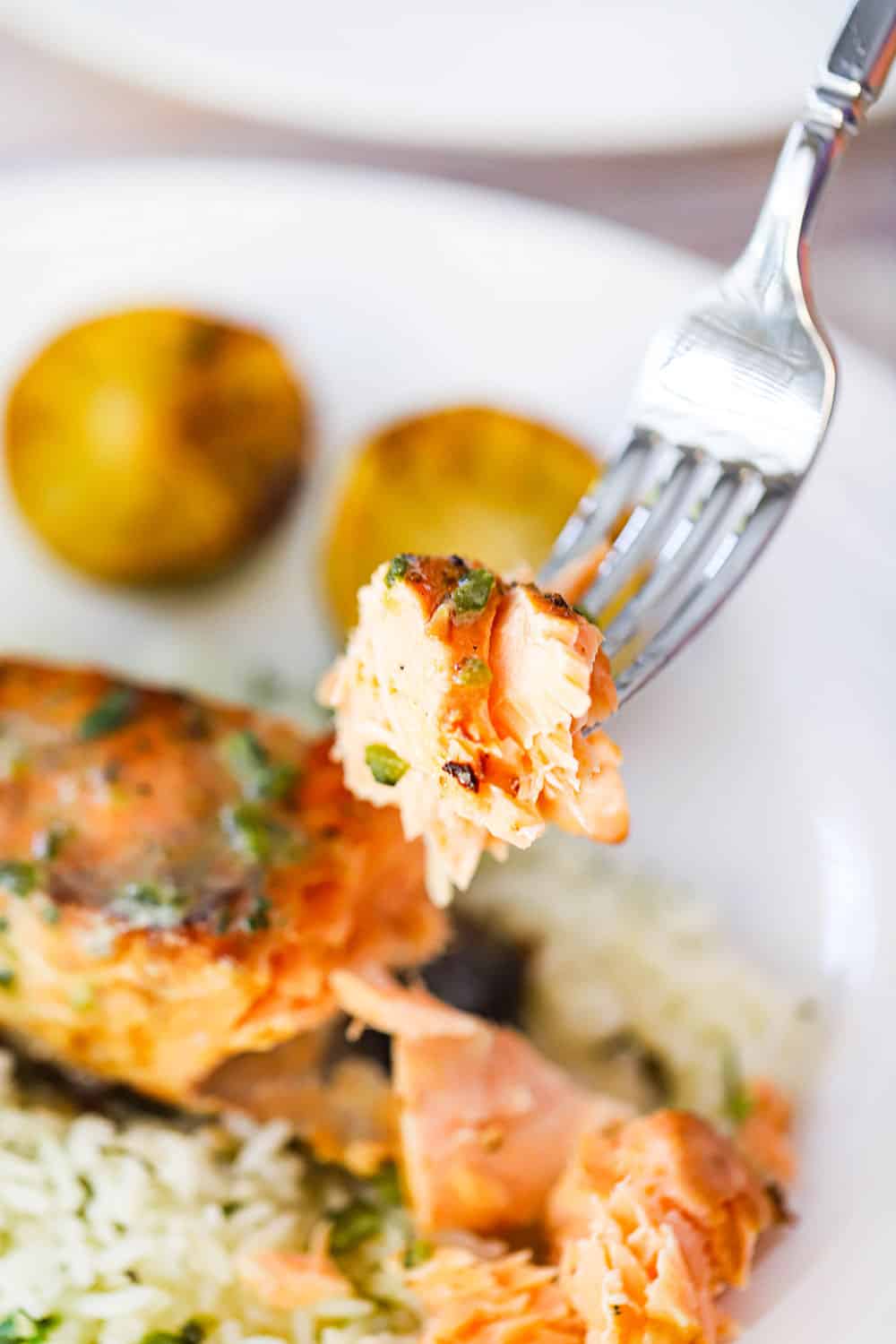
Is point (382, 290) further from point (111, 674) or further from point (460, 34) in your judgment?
point (111, 674)

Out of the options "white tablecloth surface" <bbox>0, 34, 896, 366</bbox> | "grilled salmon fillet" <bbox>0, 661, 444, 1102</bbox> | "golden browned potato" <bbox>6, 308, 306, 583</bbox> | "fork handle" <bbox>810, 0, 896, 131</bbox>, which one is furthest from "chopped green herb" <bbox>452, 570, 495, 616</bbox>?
"white tablecloth surface" <bbox>0, 34, 896, 366</bbox>

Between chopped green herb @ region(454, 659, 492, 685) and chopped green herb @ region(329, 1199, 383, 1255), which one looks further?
chopped green herb @ region(329, 1199, 383, 1255)

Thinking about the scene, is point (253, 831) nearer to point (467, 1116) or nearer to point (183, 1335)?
point (467, 1116)

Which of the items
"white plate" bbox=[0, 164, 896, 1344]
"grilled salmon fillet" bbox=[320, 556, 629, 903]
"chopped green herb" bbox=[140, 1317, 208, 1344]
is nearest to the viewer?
"grilled salmon fillet" bbox=[320, 556, 629, 903]

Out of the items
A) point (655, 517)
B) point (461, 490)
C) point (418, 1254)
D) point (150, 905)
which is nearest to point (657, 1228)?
point (418, 1254)

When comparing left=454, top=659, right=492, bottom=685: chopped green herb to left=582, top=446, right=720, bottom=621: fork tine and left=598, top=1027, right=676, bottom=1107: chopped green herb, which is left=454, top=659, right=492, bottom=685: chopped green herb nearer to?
left=582, top=446, right=720, bottom=621: fork tine

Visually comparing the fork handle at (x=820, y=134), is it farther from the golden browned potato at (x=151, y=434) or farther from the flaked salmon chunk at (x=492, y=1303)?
the flaked salmon chunk at (x=492, y=1303)
